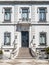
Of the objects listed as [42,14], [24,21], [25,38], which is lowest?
[25,38]

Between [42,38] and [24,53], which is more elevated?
[42,38]

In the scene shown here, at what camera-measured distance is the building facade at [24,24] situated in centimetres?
2884

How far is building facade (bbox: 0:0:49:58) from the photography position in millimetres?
28844

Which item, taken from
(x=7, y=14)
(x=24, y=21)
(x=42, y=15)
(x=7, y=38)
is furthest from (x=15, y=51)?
(x=42, y=15)

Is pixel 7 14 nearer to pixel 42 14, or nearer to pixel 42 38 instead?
pixel 42 14

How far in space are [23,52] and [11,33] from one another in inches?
135

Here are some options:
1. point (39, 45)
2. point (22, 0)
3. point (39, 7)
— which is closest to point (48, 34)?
point (39, 45)

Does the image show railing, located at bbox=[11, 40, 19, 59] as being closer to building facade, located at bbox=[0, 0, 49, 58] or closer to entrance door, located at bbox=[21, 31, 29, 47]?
building facade, located at bbox=[0, 0, 49, 58]

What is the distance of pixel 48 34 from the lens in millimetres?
29047

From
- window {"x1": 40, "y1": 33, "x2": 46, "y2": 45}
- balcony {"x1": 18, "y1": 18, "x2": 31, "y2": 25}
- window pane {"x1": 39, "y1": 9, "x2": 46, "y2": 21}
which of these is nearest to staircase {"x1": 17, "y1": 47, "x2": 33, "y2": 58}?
window {"x1": 40, "y1": 33, "x2": 46, "y2": 45}

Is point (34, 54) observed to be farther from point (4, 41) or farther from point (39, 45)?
point (4, 41)

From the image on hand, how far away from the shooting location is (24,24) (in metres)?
28.8

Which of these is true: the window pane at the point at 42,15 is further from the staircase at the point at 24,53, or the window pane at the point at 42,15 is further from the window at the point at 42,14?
the staircase at the point at 24,53

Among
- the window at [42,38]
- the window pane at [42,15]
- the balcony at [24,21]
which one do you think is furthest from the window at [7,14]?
the window at [42,38]
